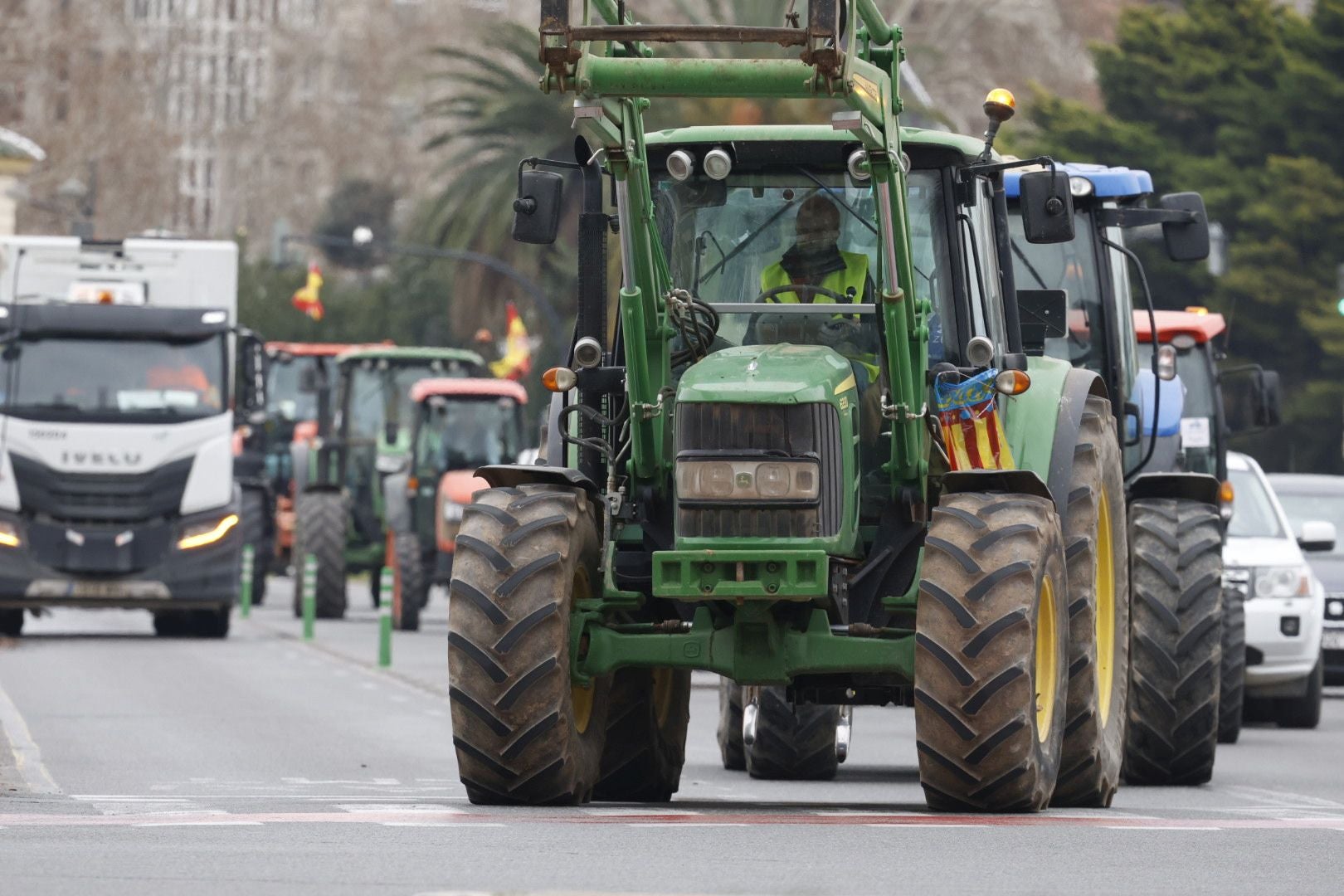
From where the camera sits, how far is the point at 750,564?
12.1 metres

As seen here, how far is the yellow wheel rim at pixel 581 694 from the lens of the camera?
12.8 m

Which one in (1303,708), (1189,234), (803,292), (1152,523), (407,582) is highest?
(1189,234)

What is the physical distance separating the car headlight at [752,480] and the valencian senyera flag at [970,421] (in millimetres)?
1075

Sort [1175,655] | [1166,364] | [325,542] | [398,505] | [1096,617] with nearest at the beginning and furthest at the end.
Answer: [1096,617], [1175,655], [1166,364], [398,505], [325,542]

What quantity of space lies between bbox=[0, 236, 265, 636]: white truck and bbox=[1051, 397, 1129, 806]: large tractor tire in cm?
1782

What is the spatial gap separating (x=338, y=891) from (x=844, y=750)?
17.7 feet

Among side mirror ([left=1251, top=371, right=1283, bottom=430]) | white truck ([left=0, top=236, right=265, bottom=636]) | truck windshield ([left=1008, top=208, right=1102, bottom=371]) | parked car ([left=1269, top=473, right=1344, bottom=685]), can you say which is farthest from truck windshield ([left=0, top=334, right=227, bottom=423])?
truck windshield ([left=1008, top=208, right=1102, bottom=371])

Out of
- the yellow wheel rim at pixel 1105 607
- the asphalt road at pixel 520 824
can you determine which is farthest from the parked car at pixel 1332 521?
the yellow wheel rim at pixel 1105 607

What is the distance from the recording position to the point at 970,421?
1304 cm

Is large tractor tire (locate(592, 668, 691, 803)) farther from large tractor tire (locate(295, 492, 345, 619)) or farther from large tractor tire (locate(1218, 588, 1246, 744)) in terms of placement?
large tractor tire (locate(295, 492, 345, 619))

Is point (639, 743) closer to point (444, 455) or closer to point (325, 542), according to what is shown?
point (444, 455)

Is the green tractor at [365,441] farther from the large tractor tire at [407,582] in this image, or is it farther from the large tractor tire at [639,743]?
the large tractor tire at [639,743]

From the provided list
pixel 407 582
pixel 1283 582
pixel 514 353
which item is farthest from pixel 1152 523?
pixel 514 353

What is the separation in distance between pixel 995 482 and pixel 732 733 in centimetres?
416
